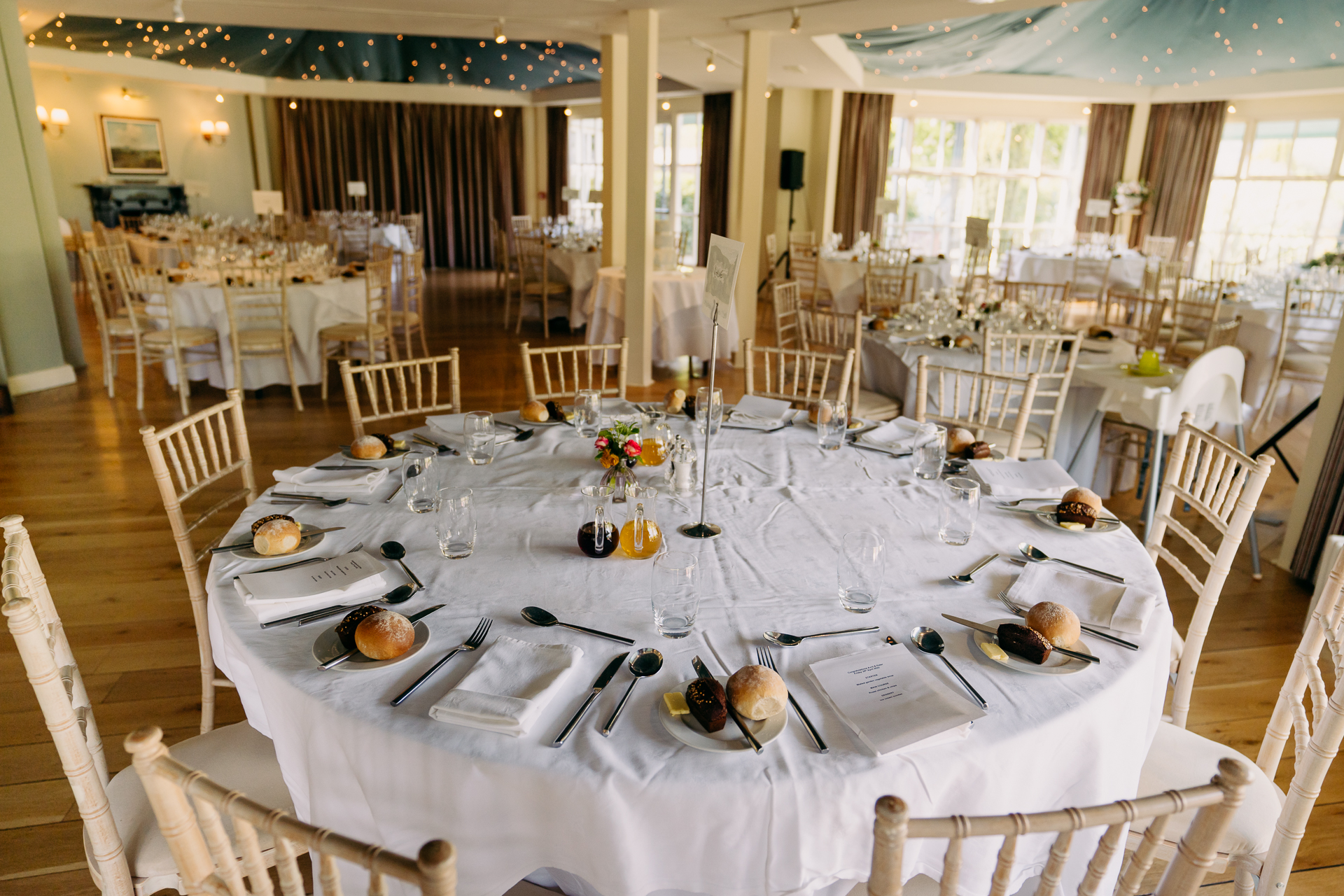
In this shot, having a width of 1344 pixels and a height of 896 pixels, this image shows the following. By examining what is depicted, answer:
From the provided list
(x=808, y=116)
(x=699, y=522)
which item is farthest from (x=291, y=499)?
(x=808, y=116)

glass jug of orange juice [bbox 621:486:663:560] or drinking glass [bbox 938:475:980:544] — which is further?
drinking glass [bbox 938:475:980:544]

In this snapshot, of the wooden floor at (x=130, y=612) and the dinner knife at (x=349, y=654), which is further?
the wooden floor at (x=130, y=612)

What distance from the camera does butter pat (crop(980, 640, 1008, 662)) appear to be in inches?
54.6

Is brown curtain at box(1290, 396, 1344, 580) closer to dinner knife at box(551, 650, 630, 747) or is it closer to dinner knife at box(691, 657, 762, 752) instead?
dinner knife at box(691, 657, 762, 752)

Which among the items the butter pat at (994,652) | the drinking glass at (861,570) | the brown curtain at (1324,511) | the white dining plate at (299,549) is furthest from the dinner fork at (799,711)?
the brown curtain at (1324,511)

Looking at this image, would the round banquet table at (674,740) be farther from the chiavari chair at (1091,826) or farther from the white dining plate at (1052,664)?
the chiavari chair at (1091,826)

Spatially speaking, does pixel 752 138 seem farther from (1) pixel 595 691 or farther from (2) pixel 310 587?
(1) pixel 595 691

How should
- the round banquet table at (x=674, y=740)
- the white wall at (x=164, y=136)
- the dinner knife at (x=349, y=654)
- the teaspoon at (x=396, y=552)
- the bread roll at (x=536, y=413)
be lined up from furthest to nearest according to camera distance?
the white wall at (x=164, y=136), the bread roll at (x=536, y=413), the teaspoon at (x=396, y=552), the dinner knife at (x=349, y=654), the round banquet table at (x=674, y=740)

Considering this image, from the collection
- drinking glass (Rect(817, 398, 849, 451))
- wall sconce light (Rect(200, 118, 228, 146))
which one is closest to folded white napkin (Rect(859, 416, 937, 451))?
drinking glass (Rect(817, 398, 849, 451))

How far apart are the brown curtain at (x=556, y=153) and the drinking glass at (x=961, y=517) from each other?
1276 cm

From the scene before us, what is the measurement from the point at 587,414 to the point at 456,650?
1.26 m

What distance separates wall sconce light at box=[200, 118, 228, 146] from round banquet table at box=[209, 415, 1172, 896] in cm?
1274

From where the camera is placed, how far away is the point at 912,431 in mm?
2570

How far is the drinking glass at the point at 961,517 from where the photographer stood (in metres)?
1.83
